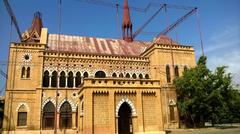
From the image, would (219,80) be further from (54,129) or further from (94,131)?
(54,129)

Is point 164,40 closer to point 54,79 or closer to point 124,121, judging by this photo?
point 124,121

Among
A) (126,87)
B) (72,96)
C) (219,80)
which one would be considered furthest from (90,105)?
(219,80)

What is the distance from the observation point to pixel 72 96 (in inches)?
1144

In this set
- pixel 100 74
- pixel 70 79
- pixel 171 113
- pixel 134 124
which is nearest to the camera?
pixel 134 124

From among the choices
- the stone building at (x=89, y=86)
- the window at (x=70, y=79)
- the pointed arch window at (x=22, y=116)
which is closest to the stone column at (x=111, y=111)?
the stone building at (x=89, y=86)

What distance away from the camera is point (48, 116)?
27688mm

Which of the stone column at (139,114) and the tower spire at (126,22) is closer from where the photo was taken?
the stone column at (139,114)

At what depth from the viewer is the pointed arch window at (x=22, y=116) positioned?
2694 cm

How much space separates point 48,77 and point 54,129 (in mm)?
6495

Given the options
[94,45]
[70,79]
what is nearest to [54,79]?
[70,79]

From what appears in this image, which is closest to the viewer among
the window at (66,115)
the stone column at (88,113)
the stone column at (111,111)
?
the stone column at (88,113)

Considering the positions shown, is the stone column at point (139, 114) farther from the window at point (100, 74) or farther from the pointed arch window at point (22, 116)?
the pointed arch window at point (22, 116)

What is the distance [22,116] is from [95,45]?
1471 centimetres

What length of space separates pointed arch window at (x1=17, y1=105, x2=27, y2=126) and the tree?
19.1 metres
